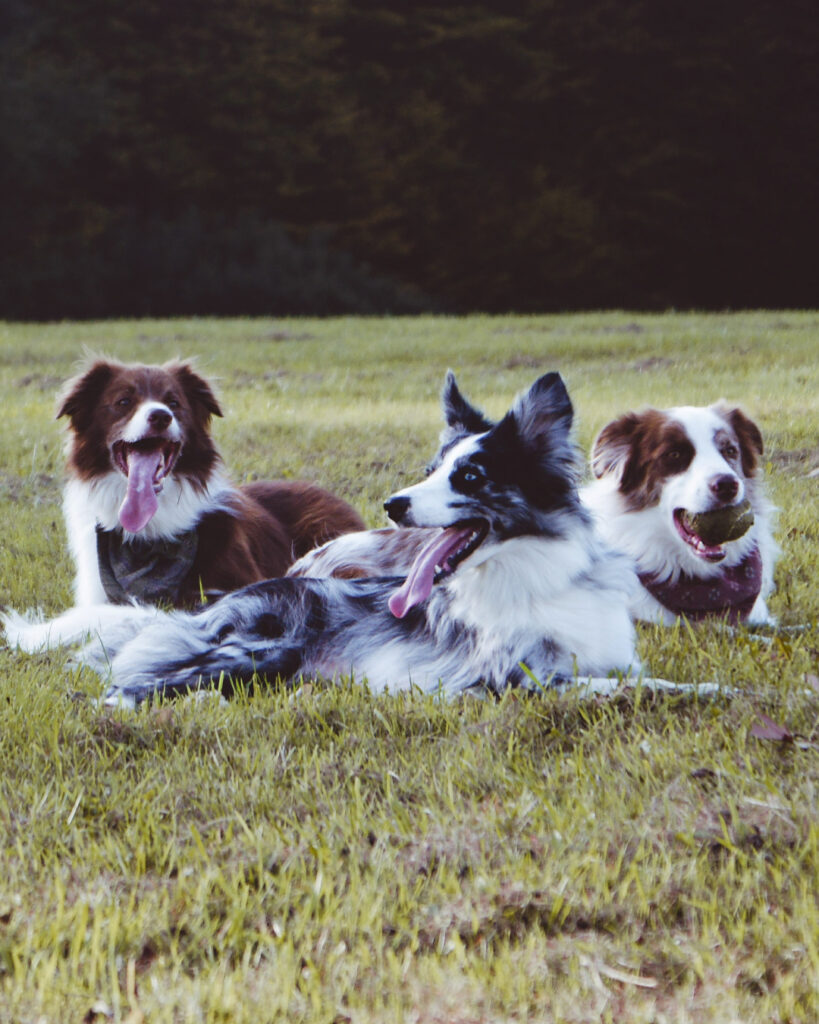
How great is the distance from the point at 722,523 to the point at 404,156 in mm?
25815

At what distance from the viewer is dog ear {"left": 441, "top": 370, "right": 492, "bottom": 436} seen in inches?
187

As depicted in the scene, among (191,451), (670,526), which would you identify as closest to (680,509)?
(670,526)

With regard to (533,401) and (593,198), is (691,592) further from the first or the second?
(593,198)

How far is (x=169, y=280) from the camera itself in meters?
28.0

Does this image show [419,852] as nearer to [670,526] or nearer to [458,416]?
[458,416]

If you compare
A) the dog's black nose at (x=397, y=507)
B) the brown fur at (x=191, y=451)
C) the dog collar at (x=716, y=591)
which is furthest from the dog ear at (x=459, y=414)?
the brown fur at (x=191, y=451)

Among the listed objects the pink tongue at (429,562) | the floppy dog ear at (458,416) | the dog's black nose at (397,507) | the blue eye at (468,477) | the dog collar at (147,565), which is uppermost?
the floppy dog ear at (458,416)

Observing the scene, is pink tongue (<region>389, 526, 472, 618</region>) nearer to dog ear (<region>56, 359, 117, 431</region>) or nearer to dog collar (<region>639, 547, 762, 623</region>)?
dog collar (<region>639, 547, 762, 623</region>)

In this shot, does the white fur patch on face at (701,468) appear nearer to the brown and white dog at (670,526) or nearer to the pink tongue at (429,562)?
the brown and white dog at (670,526)

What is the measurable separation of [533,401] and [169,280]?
25.0m

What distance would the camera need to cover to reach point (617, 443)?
564cm

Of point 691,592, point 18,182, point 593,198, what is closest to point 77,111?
point 18,182

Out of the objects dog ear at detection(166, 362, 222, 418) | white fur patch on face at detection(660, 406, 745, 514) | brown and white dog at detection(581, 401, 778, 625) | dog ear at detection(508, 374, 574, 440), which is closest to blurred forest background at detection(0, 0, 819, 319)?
dog ear at detection(166, 362, 222, 418)

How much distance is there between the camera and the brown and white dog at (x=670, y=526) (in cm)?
530
